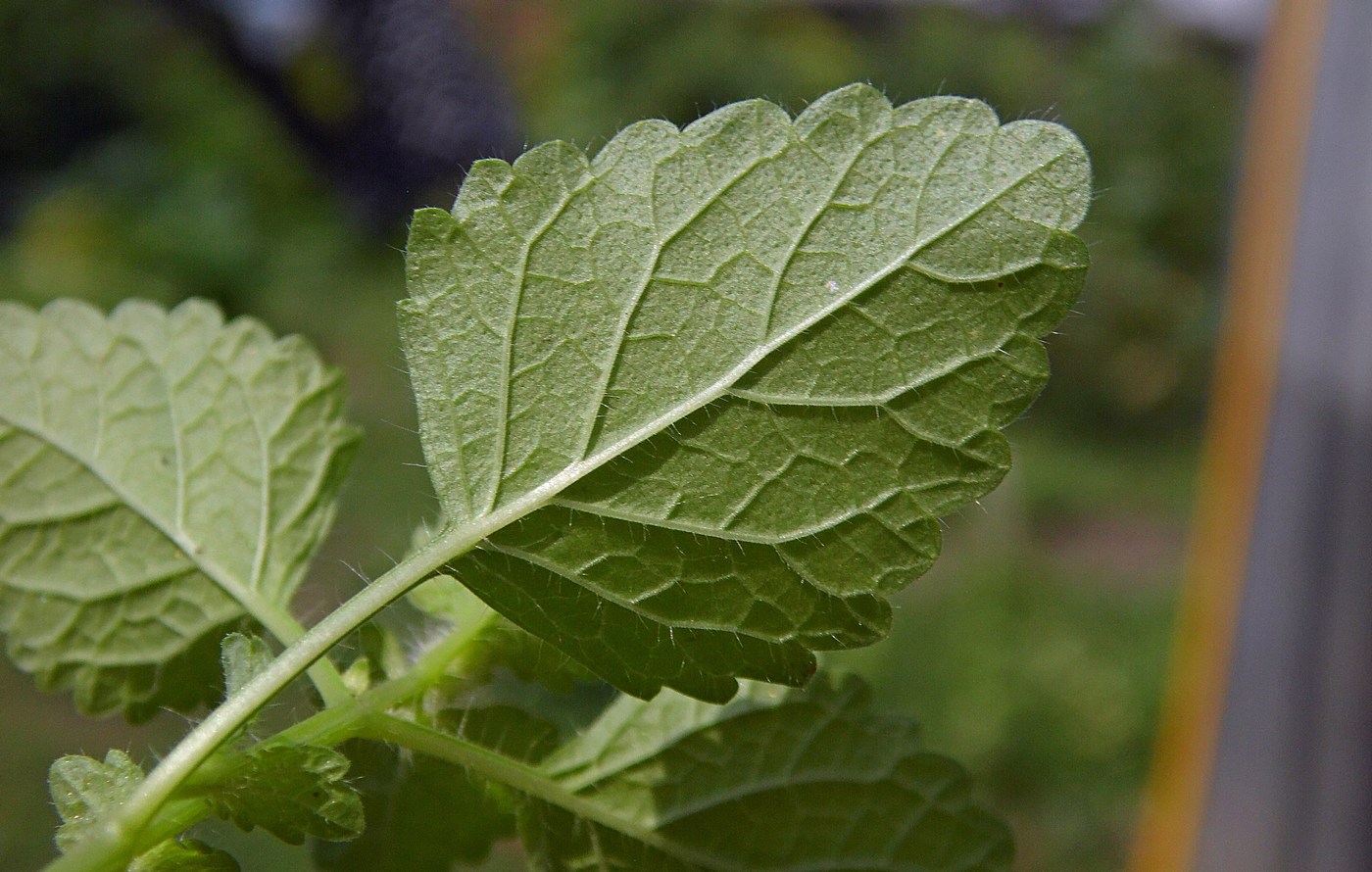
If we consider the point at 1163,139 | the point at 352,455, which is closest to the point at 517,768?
the point at 352,455

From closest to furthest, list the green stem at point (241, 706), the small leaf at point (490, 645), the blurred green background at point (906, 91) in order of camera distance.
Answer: the green stem at point (241, 706) < the small leaf at point (490, 645) < the blurred green background at point (906, 91)

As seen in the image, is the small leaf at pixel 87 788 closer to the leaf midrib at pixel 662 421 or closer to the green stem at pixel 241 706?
the green stem at pixel 241 706

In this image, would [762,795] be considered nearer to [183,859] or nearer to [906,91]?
[183,859]

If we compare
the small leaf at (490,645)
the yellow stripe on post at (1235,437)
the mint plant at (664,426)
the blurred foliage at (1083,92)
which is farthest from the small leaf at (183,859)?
the blurred foliage at (1083,92)

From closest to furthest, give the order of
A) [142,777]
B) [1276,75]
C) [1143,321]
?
[142,777] → [1276,75] → [1143,321]

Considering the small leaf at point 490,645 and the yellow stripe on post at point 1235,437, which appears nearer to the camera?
the small leaf at point 490,645

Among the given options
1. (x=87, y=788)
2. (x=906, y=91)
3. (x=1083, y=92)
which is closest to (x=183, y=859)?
(x=87, y=788)

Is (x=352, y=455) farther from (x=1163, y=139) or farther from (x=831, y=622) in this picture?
(x=1163, y=139)
